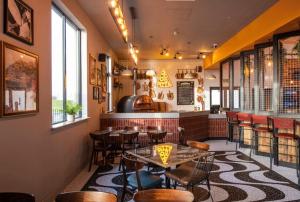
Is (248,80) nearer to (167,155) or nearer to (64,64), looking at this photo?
(64,64)

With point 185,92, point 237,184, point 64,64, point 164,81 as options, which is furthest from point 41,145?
point 185,92

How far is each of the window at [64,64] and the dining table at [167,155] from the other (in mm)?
1639

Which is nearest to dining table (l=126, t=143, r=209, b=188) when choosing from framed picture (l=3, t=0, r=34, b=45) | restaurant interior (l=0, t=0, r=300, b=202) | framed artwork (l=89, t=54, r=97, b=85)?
restaurant interior (l=0, t=0, r=300, b=202)

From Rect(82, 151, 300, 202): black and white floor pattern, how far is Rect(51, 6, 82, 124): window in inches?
49.7

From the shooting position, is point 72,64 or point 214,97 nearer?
point 72,64

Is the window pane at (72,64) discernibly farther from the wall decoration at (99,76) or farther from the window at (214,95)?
the window at (214,95)

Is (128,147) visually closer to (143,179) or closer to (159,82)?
(143,179)

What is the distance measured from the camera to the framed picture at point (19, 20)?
2.56 meters

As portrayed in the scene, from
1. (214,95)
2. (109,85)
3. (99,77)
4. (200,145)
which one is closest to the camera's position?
(200,145)

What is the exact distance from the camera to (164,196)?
1.84 metres

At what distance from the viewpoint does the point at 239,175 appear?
501 cm

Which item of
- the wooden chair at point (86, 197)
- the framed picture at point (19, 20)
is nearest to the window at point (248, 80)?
the framed picture at point (19, 20)

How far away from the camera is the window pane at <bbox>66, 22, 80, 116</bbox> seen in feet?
17.2

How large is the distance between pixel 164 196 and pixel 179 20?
5.13 m
